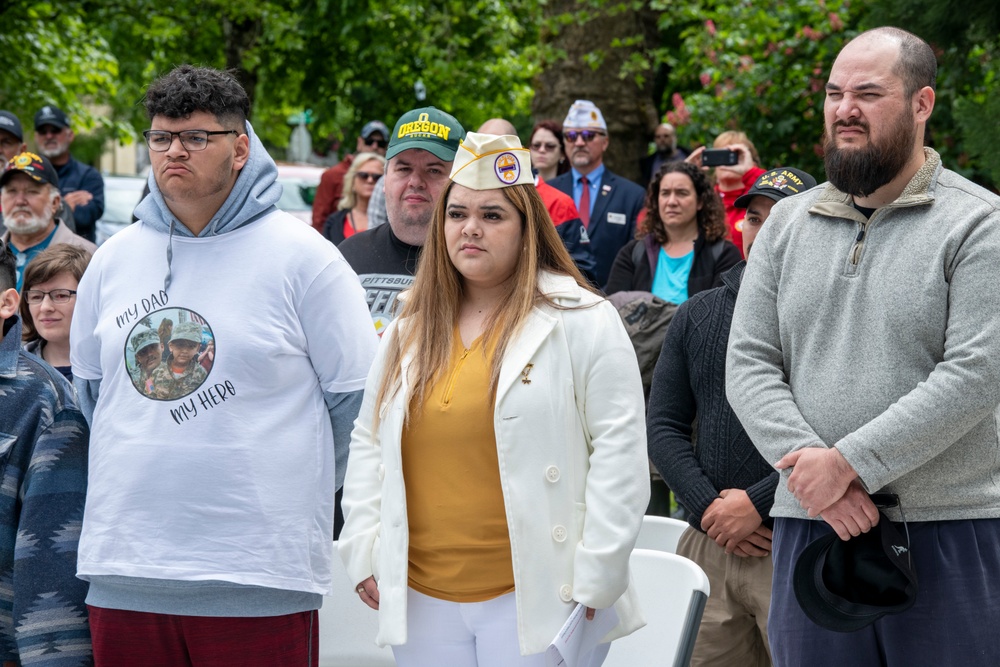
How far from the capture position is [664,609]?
3529 mm

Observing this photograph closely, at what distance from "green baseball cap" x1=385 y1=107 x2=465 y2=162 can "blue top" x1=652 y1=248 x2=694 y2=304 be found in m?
2.08

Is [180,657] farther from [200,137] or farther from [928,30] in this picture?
[928,30]

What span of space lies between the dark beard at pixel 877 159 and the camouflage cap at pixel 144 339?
1.74 metres

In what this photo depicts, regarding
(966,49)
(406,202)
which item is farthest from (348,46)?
(406,202)

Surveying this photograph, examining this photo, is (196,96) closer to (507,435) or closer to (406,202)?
(507,435)

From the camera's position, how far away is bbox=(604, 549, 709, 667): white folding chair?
333cm

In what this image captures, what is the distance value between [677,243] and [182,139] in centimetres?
374

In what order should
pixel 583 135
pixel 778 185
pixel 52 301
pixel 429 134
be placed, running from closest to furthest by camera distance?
pixel 778 185 → pixel 429 134 → pixel 52 301 → pixel 583 135

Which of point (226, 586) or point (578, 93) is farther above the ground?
point (578, 93)

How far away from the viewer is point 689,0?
10156mm

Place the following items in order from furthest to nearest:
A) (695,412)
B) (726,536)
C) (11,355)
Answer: (695,412), (726,536), (11,355)

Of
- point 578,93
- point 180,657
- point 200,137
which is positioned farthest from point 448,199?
point 578,93

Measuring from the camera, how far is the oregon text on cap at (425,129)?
4566mm

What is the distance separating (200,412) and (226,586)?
44 cm
